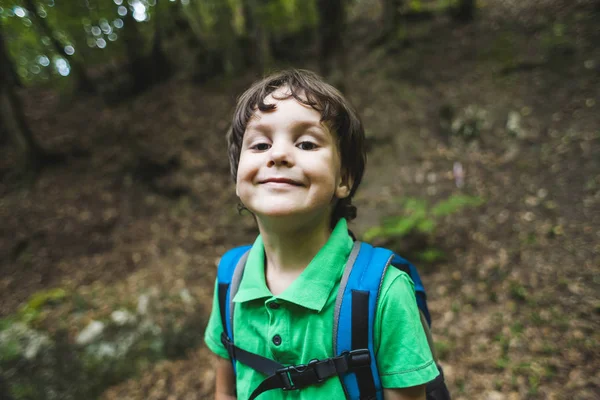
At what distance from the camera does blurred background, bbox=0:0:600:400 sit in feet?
11.5

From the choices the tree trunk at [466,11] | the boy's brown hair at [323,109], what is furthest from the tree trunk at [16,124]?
the tree trunk at [466,11]

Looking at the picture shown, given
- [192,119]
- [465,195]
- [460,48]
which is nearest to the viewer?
[465,195]

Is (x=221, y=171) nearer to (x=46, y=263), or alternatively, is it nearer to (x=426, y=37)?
(x=46, y=263)

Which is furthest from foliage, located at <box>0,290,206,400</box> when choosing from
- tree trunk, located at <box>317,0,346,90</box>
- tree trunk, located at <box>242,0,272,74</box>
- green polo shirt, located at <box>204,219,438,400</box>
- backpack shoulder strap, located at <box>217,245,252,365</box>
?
tree trunk, located at <box>242,0,272,74</box>

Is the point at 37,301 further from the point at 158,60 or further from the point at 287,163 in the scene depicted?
the point at 158,60

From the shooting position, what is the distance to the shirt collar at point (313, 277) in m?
1.22

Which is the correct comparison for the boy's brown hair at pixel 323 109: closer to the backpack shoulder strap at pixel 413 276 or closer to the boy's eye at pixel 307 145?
the boy's eye at pixel 307 145

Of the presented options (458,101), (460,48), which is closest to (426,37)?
(460,48)

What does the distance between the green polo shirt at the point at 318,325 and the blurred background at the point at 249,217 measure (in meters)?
2.45

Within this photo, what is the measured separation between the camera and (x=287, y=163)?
1.19m

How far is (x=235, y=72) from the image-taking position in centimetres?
932

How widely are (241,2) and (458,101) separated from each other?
6302 mm

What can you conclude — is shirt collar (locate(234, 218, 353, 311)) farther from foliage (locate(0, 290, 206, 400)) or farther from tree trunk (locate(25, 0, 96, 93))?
tree trunk (locate(25, 0, 96, 93))

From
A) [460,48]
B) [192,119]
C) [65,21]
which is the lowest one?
[192,119]
